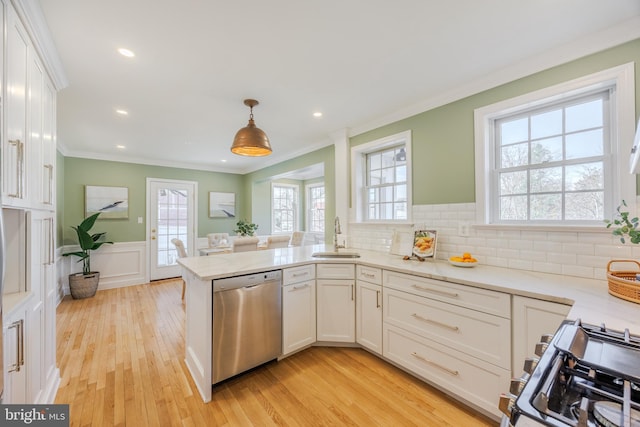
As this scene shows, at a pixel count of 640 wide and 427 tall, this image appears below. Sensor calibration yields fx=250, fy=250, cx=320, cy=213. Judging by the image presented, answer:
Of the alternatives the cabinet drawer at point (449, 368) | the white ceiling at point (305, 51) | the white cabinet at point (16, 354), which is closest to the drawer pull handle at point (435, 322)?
the cabinet drawer at point (449, 368)

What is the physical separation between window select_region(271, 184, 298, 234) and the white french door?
1853 mm

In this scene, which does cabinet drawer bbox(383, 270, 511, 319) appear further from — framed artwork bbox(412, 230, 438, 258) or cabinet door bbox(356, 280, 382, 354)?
framed artwork bbox(412, 230, 438, 258)

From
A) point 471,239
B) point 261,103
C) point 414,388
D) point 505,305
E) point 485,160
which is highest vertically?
point 261,103

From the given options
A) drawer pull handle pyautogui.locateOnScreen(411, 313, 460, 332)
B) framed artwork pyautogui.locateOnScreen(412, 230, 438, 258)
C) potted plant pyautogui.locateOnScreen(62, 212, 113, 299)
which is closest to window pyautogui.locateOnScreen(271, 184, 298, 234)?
potted plant pyautogui.locateOnScreen(62, 212, 113, 299)

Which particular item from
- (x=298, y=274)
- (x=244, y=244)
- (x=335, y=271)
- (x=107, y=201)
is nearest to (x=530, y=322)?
(x=335, y=271)

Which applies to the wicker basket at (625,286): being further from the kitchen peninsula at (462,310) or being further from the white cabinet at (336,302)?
A: the white cabinet at (336,302)

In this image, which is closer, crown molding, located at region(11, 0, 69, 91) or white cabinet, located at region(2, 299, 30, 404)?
white cabinet, located at region(2, 299, 30, 404)

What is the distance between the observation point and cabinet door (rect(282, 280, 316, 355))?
2.25 m

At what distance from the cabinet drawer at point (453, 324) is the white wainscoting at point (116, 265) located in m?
4.94

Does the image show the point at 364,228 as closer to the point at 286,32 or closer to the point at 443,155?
the point at 443,155

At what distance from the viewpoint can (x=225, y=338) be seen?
74.5 inches

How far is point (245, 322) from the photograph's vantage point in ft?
6.51

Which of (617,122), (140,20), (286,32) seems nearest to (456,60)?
(617,122)

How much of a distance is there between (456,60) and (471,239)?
4.92 feet
